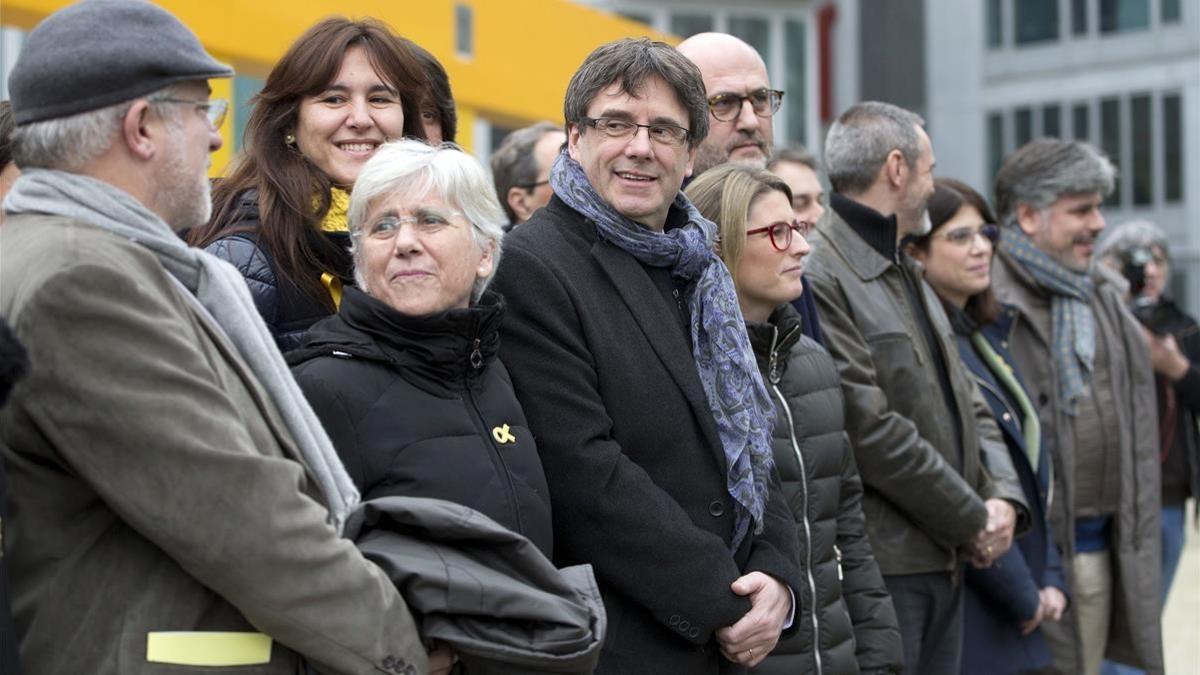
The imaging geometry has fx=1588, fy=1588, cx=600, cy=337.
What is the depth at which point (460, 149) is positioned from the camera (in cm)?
348

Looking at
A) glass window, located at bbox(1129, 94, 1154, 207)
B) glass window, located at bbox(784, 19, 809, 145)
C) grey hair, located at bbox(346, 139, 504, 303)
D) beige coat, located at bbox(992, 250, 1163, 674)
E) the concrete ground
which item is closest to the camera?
grey hair, located at bbox(346, 139, 504, 303)

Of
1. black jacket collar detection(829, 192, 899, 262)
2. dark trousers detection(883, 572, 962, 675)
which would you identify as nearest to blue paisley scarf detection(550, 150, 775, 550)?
dark trousers detection(883, 572, 962, 675)

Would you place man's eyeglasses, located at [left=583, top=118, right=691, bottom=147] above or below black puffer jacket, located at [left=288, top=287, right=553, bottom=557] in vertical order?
above

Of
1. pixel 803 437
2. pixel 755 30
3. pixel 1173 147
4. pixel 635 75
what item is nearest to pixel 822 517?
pixel 803 437

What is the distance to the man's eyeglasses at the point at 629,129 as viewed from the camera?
369cm

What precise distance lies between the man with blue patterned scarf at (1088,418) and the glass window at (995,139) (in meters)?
28.2

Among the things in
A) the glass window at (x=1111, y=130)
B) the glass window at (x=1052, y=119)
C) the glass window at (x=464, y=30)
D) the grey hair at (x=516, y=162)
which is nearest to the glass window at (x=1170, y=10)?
the glass window at (x=1111, y=130)

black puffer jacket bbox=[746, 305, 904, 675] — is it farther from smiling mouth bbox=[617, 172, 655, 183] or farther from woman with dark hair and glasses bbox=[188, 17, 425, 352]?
woman with dark hair and glasses bbox=[188, 17, 425, 352]

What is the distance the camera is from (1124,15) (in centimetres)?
3212

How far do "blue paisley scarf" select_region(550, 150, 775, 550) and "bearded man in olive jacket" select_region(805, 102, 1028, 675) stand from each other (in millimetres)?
1196

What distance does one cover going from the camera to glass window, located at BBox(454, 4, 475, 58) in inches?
498

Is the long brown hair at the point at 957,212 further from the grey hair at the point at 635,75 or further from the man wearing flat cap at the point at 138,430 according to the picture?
the man wearing flat cap at the point at 138,430

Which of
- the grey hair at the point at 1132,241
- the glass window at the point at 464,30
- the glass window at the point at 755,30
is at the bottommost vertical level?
the grey hair at the point at 1132,241

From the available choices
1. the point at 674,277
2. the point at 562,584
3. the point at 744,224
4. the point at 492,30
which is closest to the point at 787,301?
the point at 744,224
